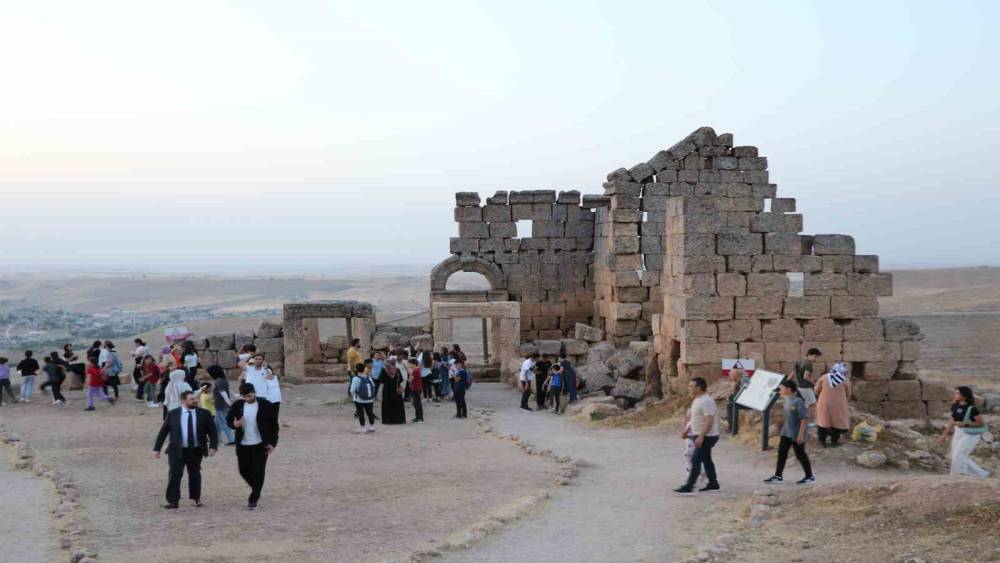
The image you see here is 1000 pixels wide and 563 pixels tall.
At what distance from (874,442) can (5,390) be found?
1723 cm

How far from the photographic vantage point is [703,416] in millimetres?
11062

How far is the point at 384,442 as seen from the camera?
51.5 feet

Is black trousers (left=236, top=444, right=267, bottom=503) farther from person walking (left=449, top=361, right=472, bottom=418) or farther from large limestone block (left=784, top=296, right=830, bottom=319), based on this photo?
large limestone block (left=784, top=296, right=830, bottom=319)

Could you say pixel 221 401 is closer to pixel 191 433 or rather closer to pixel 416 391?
pixel 416 391

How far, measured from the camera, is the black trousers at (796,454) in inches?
448

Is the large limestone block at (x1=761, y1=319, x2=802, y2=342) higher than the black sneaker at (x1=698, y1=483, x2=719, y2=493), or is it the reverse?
the large limestone block at (x1=761, y1=319, x2=802, y2=342)

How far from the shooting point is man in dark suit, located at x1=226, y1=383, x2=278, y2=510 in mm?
10828

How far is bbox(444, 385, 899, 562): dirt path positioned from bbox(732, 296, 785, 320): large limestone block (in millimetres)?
2792

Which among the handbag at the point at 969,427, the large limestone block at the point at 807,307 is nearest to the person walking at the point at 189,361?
the large limestone block at the point at 807,307

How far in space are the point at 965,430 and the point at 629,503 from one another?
3.74 metres

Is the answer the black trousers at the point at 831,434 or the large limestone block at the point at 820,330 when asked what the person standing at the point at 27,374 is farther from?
the black trousers at the point at 831,434

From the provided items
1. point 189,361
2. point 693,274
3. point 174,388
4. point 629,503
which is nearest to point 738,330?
point 693,274

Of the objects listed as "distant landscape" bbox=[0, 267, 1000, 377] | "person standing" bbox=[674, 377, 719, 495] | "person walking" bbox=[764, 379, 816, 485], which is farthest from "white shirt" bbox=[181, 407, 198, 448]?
"distant landscape" bbox=[0, 267, 1000, 377]

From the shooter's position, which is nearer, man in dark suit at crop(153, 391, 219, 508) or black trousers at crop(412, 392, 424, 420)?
man in dark suit at crop(153, 391, 219, 508)
